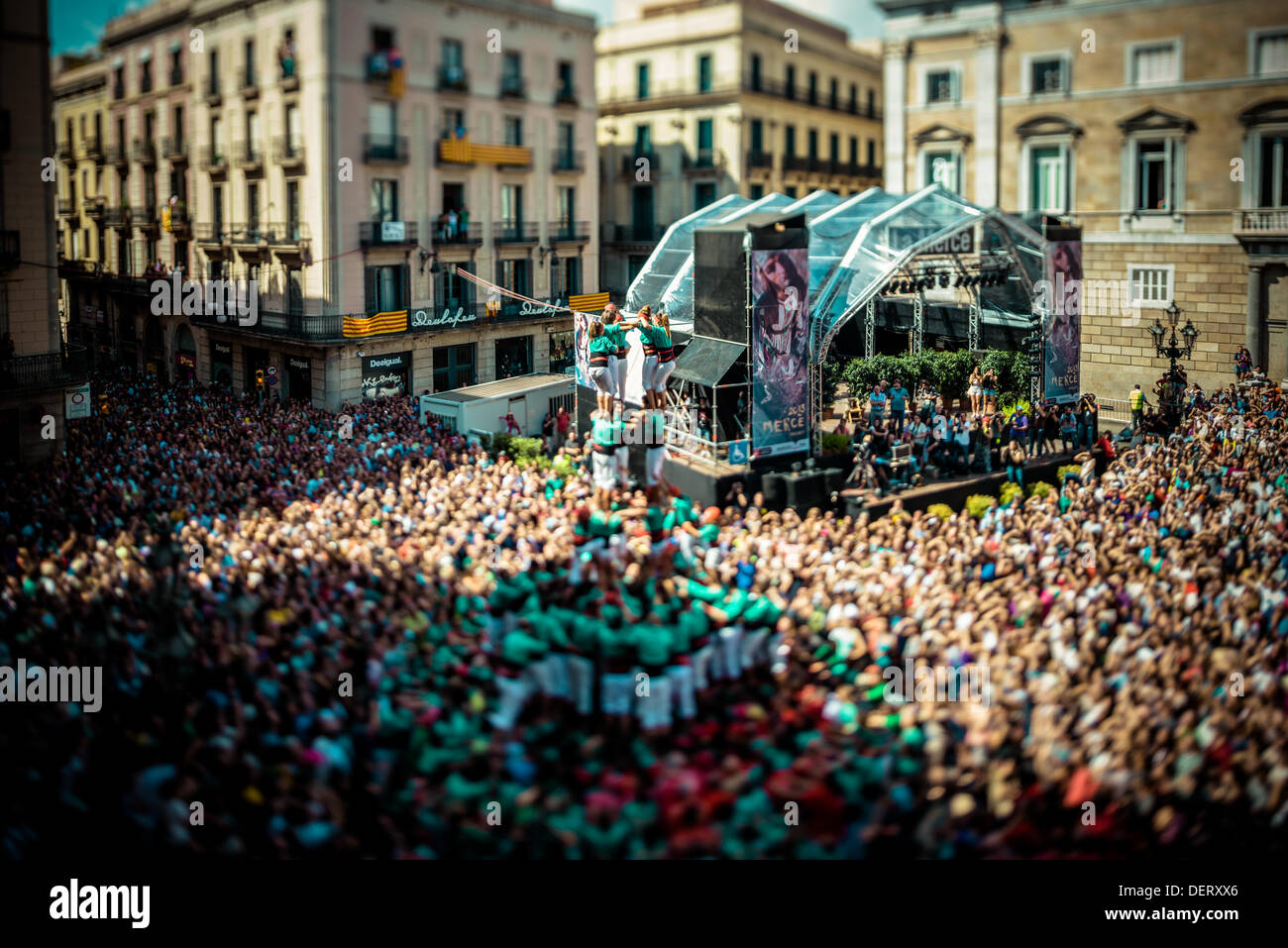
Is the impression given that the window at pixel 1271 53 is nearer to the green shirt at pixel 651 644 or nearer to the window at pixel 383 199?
the window at pixel 383 199

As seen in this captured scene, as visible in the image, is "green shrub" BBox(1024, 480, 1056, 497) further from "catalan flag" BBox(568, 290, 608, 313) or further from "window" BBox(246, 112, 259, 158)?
"window" BBox(246, 112, 259, 158)

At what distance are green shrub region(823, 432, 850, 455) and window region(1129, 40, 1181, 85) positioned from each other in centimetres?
1873

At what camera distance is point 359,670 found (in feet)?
A: 43.7

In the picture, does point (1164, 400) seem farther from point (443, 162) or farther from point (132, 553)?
point (132, 553)

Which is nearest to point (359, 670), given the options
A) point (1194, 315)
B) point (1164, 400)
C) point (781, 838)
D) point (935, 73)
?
point (781, 838)

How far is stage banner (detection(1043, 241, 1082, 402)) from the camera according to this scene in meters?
28.2

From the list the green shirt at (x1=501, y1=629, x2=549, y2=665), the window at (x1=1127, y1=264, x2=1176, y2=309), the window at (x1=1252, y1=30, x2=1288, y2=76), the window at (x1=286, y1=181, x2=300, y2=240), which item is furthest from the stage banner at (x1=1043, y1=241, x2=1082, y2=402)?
the window at (x1=286, y1=181, x2=300, y2=240)

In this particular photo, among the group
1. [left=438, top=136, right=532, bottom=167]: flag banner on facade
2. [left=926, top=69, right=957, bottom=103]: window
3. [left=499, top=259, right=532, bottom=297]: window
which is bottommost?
[left=499, top=259, right=532, bottom=297]: window

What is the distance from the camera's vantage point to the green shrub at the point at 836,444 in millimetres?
25031

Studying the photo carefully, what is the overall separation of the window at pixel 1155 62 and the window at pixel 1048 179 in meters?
3.18

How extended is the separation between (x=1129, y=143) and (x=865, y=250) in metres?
15.3

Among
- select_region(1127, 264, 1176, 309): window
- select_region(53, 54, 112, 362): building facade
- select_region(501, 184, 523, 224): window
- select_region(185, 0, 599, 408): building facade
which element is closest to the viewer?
select_region(185, 0, 599, 408): building facade
